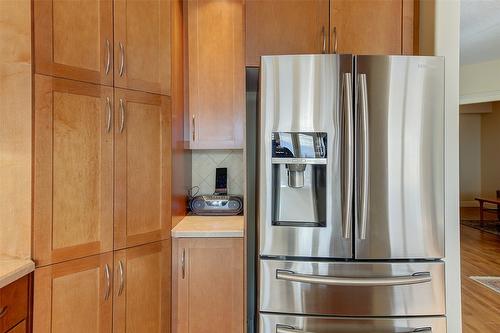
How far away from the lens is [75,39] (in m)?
1.45

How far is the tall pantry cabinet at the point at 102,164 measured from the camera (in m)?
1.37

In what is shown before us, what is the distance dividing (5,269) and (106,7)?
1237 millimetres

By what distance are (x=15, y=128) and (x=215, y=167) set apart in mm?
1291

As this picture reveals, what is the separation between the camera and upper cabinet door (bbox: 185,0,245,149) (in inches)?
82.5

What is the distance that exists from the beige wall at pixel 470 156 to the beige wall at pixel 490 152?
9cm

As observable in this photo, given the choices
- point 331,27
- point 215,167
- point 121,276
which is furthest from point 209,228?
A: point 331,27

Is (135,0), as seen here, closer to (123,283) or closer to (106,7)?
(106,7)

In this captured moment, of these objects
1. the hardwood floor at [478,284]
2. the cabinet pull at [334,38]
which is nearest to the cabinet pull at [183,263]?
the cabinet pull at [334,38]

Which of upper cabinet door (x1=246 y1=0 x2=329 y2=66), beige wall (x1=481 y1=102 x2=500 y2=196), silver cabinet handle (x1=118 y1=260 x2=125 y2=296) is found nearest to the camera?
silver cabinet handle (x1=118 y1=260 x2=125 y2=296)

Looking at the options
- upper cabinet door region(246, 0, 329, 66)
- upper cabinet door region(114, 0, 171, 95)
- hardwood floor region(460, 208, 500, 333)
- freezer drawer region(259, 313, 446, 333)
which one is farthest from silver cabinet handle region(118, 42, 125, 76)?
hardwood floor region(460, 208, 500, 333)

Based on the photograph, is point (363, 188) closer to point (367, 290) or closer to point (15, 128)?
point (367, 290)

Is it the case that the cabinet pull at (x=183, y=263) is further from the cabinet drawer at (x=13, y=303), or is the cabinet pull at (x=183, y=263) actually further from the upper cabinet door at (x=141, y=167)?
the cabinet drawer at (x=13, y=303)

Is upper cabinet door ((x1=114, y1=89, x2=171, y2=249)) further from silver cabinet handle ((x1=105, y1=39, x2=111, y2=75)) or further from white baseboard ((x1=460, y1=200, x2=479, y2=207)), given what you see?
white baseboard ((x1=460, y1=200, x2=479, y2=207))

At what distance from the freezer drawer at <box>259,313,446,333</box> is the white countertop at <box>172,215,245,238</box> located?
1.64 feet
